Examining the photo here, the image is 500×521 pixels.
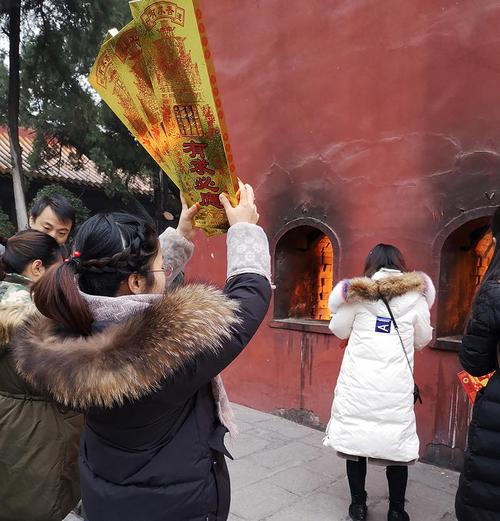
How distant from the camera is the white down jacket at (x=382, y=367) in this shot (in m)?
3.18

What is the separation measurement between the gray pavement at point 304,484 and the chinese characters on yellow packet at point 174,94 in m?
2.55

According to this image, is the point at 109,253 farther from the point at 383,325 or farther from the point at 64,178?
the point at 64,178

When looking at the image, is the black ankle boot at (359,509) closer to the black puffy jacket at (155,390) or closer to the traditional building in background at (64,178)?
the black puffy jacket at (155,390)

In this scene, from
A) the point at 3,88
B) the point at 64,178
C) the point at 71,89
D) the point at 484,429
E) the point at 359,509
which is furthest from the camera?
the point at 64,178

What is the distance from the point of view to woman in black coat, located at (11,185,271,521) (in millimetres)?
1407

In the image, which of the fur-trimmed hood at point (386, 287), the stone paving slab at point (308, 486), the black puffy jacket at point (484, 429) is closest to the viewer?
the black puffy jacket at point (484, 429)

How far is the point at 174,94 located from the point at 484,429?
1988 mm

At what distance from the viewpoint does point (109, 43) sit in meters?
1.64

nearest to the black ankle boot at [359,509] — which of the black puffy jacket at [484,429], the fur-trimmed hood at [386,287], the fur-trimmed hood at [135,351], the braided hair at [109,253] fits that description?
the black puffy jacket at [484,429]

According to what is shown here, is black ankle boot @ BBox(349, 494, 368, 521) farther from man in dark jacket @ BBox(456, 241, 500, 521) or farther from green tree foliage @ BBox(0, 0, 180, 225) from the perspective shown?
green tree foliage @ BBox(0, 0, 180, 225)

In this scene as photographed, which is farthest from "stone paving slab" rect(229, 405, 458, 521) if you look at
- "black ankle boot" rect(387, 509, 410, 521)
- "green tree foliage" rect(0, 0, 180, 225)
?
"green tree foliage" rect(0, 0, 180, 225)

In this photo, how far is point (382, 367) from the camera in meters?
3.25

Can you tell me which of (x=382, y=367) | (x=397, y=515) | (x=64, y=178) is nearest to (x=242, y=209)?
(x=382, y=367)

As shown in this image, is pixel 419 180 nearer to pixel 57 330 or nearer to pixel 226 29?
pixel 226 29
